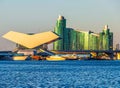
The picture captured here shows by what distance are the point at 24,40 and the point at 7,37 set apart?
500 centimetres

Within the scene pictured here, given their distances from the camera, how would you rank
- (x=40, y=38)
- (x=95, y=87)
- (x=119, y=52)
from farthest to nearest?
(x=119, y=52), (x=40, y=38), (x=95, y=87)

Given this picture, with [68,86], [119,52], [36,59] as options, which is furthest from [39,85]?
[119,52]

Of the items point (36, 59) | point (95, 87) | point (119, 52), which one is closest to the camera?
point (95, 87)

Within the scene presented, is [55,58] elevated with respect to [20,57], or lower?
lower

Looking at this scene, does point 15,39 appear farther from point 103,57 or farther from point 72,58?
point 103,57

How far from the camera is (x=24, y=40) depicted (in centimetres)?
16975

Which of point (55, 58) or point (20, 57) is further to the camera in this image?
point (20, 57)

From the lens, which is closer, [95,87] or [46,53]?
[95,87]

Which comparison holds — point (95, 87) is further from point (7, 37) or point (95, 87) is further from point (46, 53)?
point (46, 53)

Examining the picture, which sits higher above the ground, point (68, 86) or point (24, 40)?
point (24, 40)

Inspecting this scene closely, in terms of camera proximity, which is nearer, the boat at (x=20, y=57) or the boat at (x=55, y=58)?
the boat at (x=55, y=58)

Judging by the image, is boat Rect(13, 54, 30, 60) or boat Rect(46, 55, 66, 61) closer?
boat Rect(46, 55, 66, 61)

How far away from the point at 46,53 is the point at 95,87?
→ 142 meters

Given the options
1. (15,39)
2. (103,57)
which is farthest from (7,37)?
(103,57)
